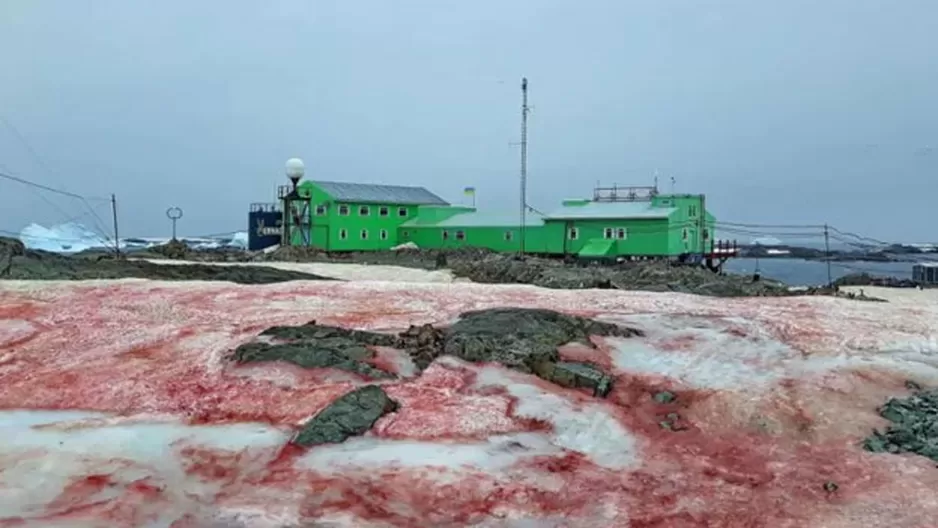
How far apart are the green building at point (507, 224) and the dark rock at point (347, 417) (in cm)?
4107

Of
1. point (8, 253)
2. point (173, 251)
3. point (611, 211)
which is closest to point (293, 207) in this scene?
point (173, 251)

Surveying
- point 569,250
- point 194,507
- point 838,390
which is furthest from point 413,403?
point 569,250

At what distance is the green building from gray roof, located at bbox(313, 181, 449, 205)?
91 mm

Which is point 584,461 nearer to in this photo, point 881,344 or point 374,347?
point 374,347

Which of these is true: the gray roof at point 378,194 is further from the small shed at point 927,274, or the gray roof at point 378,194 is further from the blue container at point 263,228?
the small shed at point 927,274

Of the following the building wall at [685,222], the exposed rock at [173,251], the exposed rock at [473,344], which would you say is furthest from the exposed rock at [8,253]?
the building wall at [685,222]

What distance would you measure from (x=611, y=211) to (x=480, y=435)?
45.3 meters

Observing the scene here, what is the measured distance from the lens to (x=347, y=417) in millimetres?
9914

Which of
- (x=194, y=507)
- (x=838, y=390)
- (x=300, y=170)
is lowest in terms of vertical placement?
(x=194, y=507)

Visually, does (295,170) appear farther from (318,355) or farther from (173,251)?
(318,355)

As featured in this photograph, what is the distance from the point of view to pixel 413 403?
419 inches

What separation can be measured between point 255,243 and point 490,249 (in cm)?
1929

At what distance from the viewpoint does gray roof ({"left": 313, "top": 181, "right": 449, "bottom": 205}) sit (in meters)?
57.4

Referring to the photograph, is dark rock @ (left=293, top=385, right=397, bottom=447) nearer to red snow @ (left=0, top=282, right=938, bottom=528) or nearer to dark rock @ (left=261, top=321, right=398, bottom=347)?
red snow @ (left=0, top=282, right=938, bottom=528)
